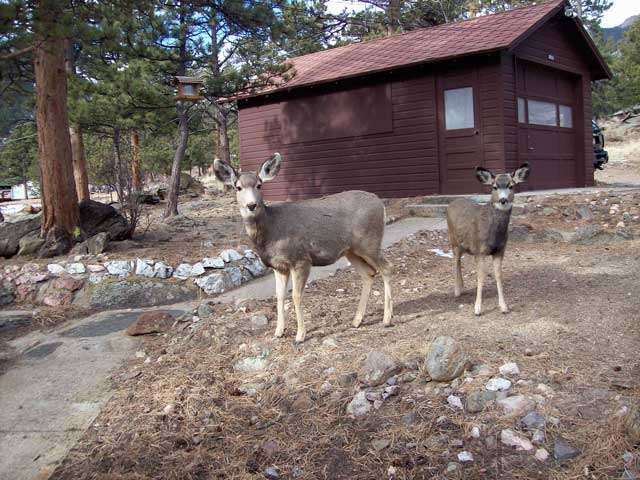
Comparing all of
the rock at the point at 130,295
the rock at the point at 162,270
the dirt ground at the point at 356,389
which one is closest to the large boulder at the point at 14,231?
the rock at the point at 130,295

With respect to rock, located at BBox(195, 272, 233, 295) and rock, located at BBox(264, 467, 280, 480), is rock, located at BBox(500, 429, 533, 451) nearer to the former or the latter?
rock, located at BBox(264, 467, 280, 480)

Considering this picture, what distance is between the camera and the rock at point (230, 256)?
341 inches

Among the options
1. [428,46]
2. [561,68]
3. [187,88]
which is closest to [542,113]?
[561,68]

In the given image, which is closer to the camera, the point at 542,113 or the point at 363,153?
the point at 542,113

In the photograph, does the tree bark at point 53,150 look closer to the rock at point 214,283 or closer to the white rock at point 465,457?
the rock at point 214,283

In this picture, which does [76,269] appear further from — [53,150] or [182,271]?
[53,150]

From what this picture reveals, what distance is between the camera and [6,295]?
8.02 metres

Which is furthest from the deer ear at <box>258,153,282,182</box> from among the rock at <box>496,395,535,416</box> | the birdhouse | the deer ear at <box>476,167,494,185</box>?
the birdhouse

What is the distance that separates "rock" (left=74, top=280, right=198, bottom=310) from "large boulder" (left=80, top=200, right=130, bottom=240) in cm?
249

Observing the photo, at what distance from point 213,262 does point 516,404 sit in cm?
560

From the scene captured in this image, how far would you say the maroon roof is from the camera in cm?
1387

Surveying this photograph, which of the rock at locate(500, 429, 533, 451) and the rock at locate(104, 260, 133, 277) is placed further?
the rock at locate(104, 260, 133, 277)

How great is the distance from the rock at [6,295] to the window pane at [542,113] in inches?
516

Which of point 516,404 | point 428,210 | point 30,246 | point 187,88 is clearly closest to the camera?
point 516,404
